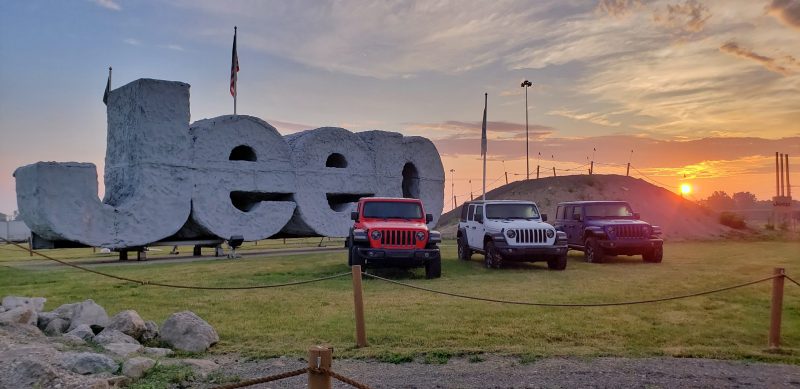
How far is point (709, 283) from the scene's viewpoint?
1369cm

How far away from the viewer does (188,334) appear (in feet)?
26.2

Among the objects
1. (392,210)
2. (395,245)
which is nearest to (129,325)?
(395,245)

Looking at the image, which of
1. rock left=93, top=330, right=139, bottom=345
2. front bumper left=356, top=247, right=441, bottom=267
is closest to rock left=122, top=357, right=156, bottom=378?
rock left=93, top=330, right=139, bottom=345

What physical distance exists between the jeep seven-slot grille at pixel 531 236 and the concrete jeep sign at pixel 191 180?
31.3 ft

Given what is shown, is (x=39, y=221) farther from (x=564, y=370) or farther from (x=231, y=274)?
(x=564, y=370)

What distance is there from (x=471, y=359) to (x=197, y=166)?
52.6ft

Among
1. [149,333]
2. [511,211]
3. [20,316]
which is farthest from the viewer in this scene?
[511,211]

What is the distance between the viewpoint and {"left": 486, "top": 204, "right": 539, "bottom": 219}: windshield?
17281 mm

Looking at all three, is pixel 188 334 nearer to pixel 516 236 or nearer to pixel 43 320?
pixel 43 320

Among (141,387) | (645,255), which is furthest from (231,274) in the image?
(645,255)

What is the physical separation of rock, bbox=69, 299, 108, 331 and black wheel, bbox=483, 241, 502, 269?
32.7 ft

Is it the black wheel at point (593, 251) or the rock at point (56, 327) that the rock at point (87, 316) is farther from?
the black wheel at point (593, 251)

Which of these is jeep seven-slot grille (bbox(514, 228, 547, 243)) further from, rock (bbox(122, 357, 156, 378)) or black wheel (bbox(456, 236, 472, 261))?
rock (bbox(122, 357, 156, 378))

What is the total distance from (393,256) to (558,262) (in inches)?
195
